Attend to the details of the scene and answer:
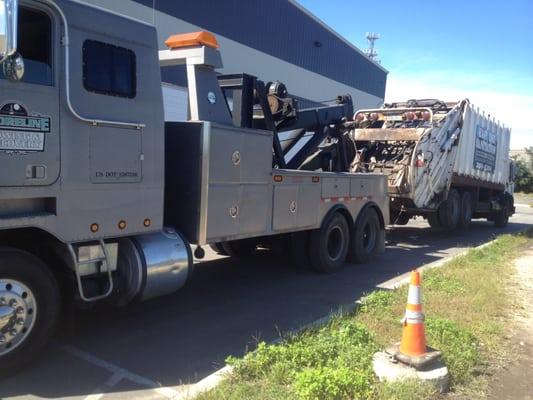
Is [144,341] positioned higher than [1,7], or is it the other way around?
[1,7]

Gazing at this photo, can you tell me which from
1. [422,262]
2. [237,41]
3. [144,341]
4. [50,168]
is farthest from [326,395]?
[237,41]

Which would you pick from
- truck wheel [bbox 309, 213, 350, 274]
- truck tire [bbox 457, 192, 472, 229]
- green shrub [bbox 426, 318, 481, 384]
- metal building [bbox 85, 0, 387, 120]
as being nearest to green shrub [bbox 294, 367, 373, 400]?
green shrub [bbox 426, 318, 481, 384]

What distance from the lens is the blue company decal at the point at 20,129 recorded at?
386 centimetres

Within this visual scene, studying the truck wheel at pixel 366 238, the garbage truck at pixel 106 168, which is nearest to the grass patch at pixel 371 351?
the garbage truck at pixel 106 168

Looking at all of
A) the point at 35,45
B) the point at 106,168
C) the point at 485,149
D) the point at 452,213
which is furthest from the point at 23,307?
the point at 485,149

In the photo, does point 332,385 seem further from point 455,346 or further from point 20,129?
point 20,129

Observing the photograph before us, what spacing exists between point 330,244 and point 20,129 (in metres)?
5.61

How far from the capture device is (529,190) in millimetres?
54375

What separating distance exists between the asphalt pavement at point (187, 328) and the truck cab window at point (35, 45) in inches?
85.0

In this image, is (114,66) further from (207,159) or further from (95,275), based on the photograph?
(95,275)

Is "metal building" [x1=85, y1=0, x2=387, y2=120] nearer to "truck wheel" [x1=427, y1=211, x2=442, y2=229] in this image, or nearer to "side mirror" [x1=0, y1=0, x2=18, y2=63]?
"side mirror" [x1=0, y1=0, x2=18, y2=63]

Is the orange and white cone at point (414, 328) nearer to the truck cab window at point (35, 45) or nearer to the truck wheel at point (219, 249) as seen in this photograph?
the truck cab window at point (35, 45)

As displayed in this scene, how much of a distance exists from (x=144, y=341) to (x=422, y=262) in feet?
21.1

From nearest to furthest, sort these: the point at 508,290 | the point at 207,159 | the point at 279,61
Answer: the point at 207,159, the point at 508,290, the point at 279,61
